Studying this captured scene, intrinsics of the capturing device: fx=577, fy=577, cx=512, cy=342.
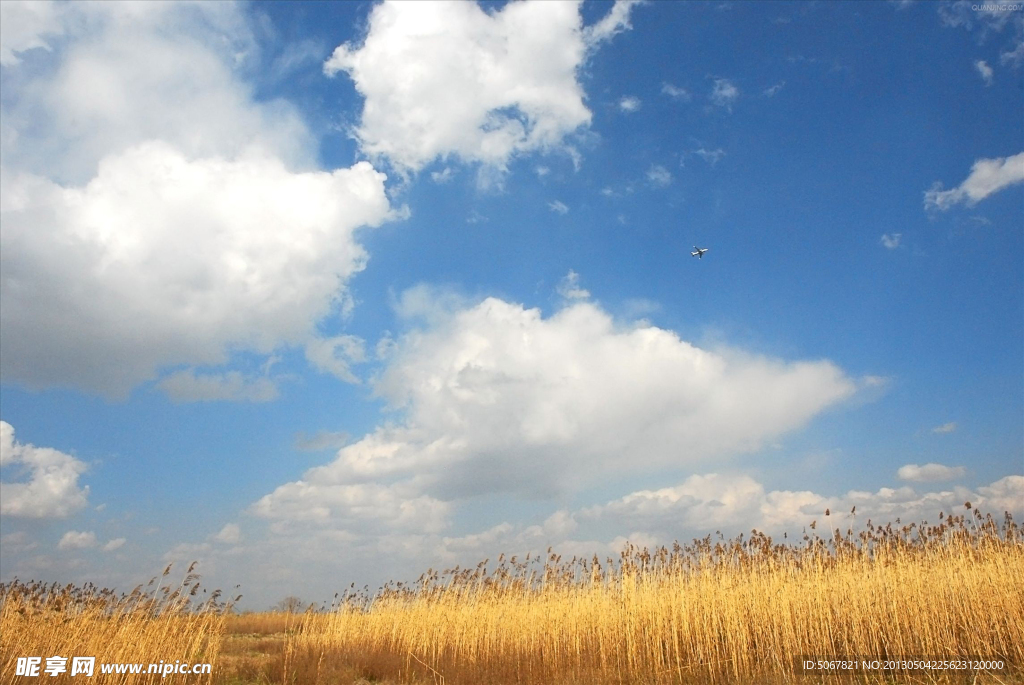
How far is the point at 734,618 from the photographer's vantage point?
10.8 m

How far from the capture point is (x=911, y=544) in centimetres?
1226

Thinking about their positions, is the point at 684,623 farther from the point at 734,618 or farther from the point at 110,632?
the point at 110,632

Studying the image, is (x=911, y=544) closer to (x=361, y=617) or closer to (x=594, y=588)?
(x=594, y=588)

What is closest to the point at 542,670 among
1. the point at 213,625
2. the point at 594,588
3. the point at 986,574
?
the point at 594,588

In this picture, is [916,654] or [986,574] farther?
[986,574]

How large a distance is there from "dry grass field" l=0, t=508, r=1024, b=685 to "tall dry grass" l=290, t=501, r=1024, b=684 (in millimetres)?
32

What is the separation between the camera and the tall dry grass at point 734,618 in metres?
10.1

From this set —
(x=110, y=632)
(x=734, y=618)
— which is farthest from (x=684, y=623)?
(x=110, y=632)

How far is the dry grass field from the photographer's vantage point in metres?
9.97

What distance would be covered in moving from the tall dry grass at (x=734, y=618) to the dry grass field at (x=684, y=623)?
0.11ft

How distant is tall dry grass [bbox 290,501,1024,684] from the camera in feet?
33.0

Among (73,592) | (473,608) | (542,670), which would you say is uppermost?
(73,592)

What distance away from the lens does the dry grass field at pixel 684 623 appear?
32.7 feet

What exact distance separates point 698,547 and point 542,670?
430 cm
